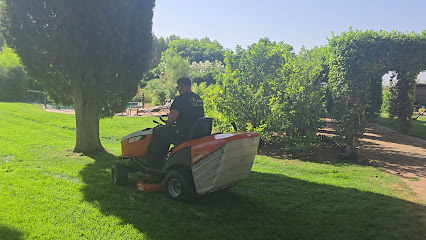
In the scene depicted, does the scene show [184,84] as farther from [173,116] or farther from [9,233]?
[9,233]

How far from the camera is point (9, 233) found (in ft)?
9.78

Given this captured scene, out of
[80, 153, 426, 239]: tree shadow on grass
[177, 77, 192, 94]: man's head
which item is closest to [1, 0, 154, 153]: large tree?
[80, 153, 426, 239]: tree shadow on grass

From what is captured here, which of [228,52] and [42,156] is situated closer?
[42,156]

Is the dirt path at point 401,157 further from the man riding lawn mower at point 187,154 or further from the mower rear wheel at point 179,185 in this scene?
the mower rear wheel at point 179,185

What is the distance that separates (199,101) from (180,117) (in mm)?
371

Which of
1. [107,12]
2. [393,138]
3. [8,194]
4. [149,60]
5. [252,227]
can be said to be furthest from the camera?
[393,138]

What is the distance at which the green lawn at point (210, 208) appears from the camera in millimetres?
3197

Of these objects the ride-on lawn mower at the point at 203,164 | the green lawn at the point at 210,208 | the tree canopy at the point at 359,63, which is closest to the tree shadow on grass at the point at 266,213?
the green lawn at the point at 210,208

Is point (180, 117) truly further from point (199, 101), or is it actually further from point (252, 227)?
point (252, 227)

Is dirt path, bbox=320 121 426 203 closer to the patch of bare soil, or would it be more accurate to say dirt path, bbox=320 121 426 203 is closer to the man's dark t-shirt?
the patch of bare soil

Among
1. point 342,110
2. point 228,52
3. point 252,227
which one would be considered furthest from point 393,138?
point 252,227

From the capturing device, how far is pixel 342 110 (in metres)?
8.70

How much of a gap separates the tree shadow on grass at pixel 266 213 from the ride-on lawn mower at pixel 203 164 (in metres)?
0.24

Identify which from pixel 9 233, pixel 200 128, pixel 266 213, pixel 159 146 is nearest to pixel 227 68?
pixel 159 146
